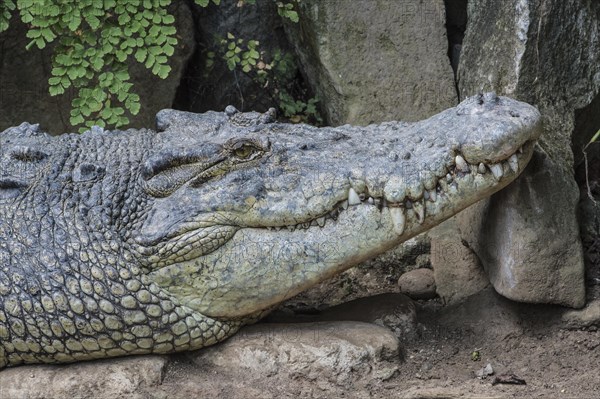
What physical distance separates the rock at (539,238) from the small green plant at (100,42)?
2.04 metres

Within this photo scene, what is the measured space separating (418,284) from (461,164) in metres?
1.07

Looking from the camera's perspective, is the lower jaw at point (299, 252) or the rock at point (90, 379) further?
the rock at point (90, 379)

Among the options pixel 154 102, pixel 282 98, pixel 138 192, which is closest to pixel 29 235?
pixel 138 192

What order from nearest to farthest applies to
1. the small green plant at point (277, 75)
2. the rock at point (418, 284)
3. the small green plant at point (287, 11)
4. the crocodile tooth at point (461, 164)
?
the crocodile tooth at point (461, 164)
the rock at point (418, 284)
the small green plant at point (287, 11)
the small green plant at point (277, 75)

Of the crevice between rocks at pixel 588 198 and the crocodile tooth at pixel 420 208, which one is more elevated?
the crocodile tooth at pixel 420 208

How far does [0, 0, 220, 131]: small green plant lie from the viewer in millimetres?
4996

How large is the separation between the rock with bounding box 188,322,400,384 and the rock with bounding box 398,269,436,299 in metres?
0.60

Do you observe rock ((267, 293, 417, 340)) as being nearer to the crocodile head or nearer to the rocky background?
the rocky background

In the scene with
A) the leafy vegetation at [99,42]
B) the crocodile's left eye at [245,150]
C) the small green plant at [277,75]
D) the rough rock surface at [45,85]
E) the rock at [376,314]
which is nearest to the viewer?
the crocodile's left eye at [245,150]

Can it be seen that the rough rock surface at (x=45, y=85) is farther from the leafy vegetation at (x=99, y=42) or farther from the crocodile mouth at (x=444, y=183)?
the crocodile mouth at (x=444, y=183)

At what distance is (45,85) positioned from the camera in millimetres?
5633

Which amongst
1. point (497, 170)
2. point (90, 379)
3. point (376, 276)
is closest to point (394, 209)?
point (497, 170)

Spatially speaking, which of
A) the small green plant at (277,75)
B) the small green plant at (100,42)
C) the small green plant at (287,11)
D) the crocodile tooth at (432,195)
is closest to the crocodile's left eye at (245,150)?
the crocodile tooth at (432,195)

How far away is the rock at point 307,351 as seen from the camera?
3744mm
